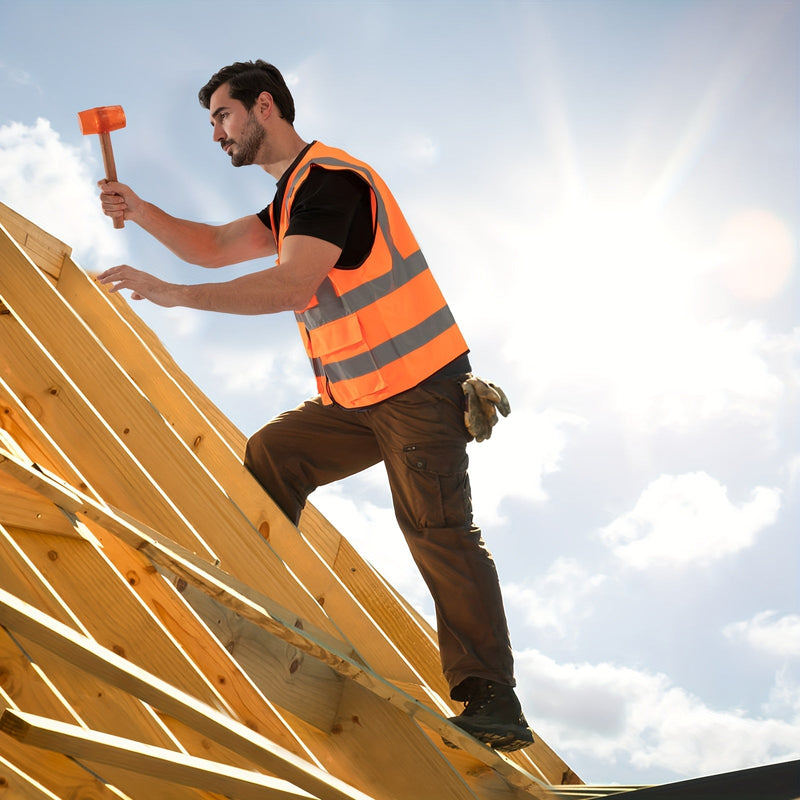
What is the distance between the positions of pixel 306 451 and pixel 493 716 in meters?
1.01

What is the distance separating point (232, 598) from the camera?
207cm

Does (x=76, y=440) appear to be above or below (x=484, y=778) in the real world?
above

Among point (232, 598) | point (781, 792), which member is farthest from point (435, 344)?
point (781, 792)

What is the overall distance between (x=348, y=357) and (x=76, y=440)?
2.77ft

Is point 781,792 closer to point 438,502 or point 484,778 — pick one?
point 484,778

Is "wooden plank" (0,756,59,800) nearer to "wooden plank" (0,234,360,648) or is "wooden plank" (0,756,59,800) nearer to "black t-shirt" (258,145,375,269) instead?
"wooden plank" (0,234,360,648)

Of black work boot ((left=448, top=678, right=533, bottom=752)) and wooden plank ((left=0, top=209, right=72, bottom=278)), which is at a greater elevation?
wooden plank ((left=0, top=209, right=72, bottom=278))

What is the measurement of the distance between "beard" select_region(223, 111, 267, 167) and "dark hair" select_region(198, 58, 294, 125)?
58 millimetres

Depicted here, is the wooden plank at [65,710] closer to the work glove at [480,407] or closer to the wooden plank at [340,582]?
the wooden plank at [340,582]

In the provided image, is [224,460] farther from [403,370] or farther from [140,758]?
[140,758]

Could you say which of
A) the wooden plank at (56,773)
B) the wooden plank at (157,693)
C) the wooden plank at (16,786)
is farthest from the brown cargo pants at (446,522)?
the wooden plank at (16,786)

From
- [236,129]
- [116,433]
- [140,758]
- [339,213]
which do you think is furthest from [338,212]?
[140,758]

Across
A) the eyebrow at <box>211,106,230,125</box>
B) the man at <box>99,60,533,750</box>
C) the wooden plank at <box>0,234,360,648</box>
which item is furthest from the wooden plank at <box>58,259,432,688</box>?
the eyebrow at <box>211,106,230,125</box>

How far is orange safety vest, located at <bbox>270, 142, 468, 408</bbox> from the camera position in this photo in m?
2.43
